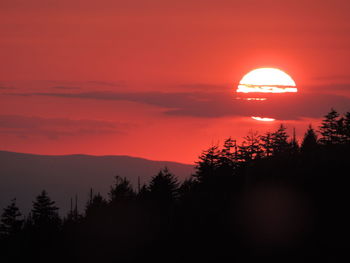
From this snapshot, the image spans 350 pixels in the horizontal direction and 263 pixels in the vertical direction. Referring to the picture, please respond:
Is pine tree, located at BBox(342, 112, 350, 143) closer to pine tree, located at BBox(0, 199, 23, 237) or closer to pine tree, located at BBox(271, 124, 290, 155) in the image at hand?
pine tree, located at BBox(271, 124, 290, 155)

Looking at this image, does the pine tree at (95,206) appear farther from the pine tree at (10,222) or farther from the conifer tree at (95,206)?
the pine tree at (10,222)

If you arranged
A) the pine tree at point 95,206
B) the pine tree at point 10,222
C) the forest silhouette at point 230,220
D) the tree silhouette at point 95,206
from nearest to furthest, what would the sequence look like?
1. the forest silhouette at point 230,220
2. the tree silhouette at point 95,206
3. the pine tree at point 95,206
4. the pine tree at point 10,222

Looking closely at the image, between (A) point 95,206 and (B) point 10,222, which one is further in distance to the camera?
(B) point 10,222

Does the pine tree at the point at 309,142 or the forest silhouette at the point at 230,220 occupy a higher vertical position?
the pine tree at the point at 309,142

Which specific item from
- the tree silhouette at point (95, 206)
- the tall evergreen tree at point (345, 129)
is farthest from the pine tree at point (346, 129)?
the tree silhouette at point (95, 206)

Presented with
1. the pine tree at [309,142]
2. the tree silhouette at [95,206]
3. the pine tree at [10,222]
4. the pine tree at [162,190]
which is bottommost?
the pine tree at [10,222]

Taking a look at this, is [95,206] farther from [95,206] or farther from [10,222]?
[10,222]

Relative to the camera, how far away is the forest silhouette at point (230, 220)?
77.1 meters

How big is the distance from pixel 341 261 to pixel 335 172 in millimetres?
22194

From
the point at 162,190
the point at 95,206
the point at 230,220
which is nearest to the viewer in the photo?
the point at 230,220

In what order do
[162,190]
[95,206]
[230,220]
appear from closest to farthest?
[230,220]
[162,190]
[95,206]

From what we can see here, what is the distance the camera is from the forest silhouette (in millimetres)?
77062

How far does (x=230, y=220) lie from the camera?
85438mm

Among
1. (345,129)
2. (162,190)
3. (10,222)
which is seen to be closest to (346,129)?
(345,129)
